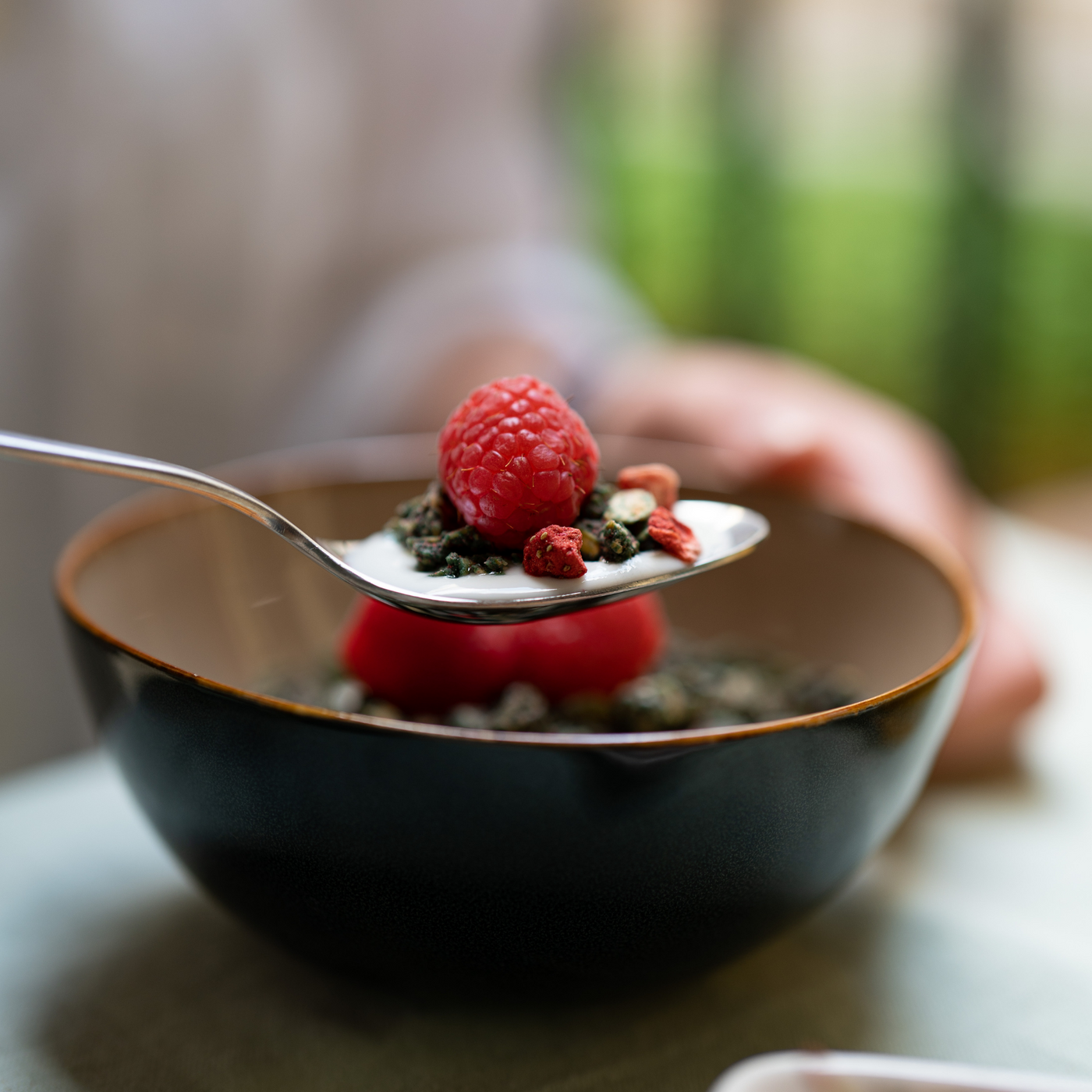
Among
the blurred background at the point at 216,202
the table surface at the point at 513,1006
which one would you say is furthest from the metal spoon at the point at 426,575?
the blurred background at the point at 216,202

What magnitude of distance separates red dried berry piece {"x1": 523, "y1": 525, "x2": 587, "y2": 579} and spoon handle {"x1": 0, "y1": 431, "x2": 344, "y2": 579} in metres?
0.07

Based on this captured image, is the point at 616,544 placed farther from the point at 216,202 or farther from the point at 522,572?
the point at 216,202

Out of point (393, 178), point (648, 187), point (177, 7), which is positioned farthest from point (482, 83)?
point (648, 187)

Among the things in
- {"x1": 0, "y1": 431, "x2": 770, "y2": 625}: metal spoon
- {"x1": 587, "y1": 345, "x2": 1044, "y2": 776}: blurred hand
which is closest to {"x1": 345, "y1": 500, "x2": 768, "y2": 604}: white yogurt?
{"x1": 0, "y1": 431, "x2": 770, "y2": 625}: metal spoon

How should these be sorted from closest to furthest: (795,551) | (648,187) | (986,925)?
1. (986,925)
2. (795,551)
3. (648,187)

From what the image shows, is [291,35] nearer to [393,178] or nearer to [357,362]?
[393,178]

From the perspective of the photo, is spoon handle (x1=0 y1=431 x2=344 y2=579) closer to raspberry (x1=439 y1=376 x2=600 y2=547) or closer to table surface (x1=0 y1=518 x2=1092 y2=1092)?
raspberry (x1=439 y1=376 x2=600 y2=547)

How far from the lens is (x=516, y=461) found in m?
0.39

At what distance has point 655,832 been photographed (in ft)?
1.10

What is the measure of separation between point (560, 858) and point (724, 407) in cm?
54

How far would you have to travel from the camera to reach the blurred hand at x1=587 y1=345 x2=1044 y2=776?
0.61 meters

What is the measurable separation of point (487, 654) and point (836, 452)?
0.33m

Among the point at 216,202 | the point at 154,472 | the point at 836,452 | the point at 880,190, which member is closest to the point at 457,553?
the point at 154,472

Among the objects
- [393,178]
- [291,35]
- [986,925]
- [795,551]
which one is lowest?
[986,925]
